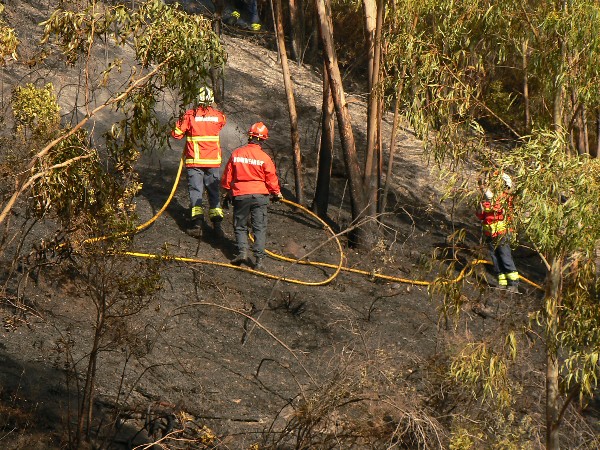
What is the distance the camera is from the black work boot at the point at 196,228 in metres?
12.6

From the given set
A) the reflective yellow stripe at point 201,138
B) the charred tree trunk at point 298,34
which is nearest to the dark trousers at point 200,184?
the reflective yellow stripe at point 201,138

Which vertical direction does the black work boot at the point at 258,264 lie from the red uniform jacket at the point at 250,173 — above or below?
below

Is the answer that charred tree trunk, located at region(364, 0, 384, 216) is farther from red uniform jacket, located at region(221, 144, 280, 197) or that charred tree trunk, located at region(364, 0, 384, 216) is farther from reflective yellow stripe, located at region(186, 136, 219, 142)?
reflective yellow stripe, located at region(186, 136, 219, 142)

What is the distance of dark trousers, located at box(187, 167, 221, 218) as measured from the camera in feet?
40.9

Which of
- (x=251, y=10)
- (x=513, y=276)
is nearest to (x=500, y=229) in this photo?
(x=513, y=276)

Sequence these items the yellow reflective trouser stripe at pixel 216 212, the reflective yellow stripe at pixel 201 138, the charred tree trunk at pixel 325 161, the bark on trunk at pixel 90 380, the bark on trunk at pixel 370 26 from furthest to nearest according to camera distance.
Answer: the charred tree trunk at pixel 325 161 → the bark on trunk at pixel 370 26 → the yellow reflective trouser stripe at pixel 216 212 → the reflective yellow stripe at pixel 201 138 → the bark on trunk at pixel 90 380

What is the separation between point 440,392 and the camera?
9.45 metres

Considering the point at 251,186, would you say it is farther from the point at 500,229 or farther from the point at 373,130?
the point at 500,229

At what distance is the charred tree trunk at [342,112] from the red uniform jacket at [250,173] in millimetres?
1496

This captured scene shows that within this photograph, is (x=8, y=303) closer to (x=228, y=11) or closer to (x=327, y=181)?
(x=327, y=181)

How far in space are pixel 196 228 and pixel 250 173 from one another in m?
1.21

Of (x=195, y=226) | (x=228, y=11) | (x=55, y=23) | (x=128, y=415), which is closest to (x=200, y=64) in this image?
(x=55, y=23)

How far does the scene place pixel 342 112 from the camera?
13625mm

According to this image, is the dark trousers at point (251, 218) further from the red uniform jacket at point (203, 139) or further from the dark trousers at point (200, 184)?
the red uniform jacket at point (203, 139)
